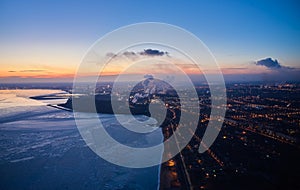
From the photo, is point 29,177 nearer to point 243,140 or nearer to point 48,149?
point 48,149

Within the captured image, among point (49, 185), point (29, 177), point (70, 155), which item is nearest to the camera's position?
point (49, 185)

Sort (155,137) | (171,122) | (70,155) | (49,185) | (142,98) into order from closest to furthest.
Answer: (49,185)
(70,155)
(155,137)
(171,122)
(142,98)

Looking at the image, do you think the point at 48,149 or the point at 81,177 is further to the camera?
the point at 48,149

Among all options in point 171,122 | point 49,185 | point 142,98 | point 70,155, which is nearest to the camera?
point 49,185

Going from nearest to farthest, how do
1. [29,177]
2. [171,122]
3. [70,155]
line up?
1. [29,177]
2. [70,155]
3. [171,122]

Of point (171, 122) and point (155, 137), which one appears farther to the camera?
point (171, 122)

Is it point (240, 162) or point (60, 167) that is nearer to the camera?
point (60, 167)

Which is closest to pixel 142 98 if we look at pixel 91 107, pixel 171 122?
pixel 91 107

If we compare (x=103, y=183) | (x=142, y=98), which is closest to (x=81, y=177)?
(x=103, y=183)

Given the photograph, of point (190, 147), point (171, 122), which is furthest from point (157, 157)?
point (171, 122)

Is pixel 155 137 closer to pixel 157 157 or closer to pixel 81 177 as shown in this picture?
pixel 157 157
